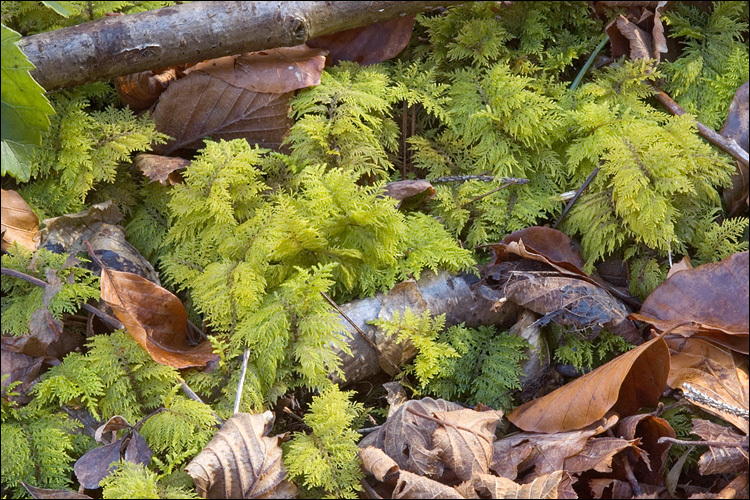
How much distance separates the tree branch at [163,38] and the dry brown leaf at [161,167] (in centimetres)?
40

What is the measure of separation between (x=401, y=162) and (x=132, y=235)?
1287 mm

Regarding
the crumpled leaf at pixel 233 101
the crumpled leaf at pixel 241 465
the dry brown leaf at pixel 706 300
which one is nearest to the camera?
the crumpled leaf at pixel 241 465

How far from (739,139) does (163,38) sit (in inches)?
103

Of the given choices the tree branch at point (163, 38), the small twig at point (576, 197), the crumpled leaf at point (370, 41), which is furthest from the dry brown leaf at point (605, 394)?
the tree branch at point (163, 38)

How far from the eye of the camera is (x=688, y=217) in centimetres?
267

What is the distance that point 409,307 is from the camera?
2490mm

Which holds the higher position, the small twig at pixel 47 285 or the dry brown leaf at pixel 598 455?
the small twig at pixel 47 285

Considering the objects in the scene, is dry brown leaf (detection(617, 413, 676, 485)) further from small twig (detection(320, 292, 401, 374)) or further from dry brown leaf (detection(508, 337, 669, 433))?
small twig (detection(320, 292, 401, 374))

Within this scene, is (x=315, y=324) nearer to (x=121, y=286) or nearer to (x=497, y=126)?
(x=121, y=286)

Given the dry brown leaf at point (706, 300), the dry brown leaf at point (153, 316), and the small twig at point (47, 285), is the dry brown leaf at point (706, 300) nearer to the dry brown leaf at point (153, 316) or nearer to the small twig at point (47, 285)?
the dry brown leaf at point (153, 316)

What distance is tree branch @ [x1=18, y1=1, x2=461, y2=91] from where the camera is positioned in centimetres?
268

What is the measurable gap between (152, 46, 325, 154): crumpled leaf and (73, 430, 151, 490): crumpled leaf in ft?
4.41

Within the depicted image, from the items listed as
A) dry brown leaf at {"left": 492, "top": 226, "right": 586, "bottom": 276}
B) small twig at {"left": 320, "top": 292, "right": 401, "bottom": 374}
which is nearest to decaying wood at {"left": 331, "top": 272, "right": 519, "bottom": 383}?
small twig at {"left": 320, "top": 292, "right": 401, "bottom": 374}

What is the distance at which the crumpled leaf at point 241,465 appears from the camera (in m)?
1.99
